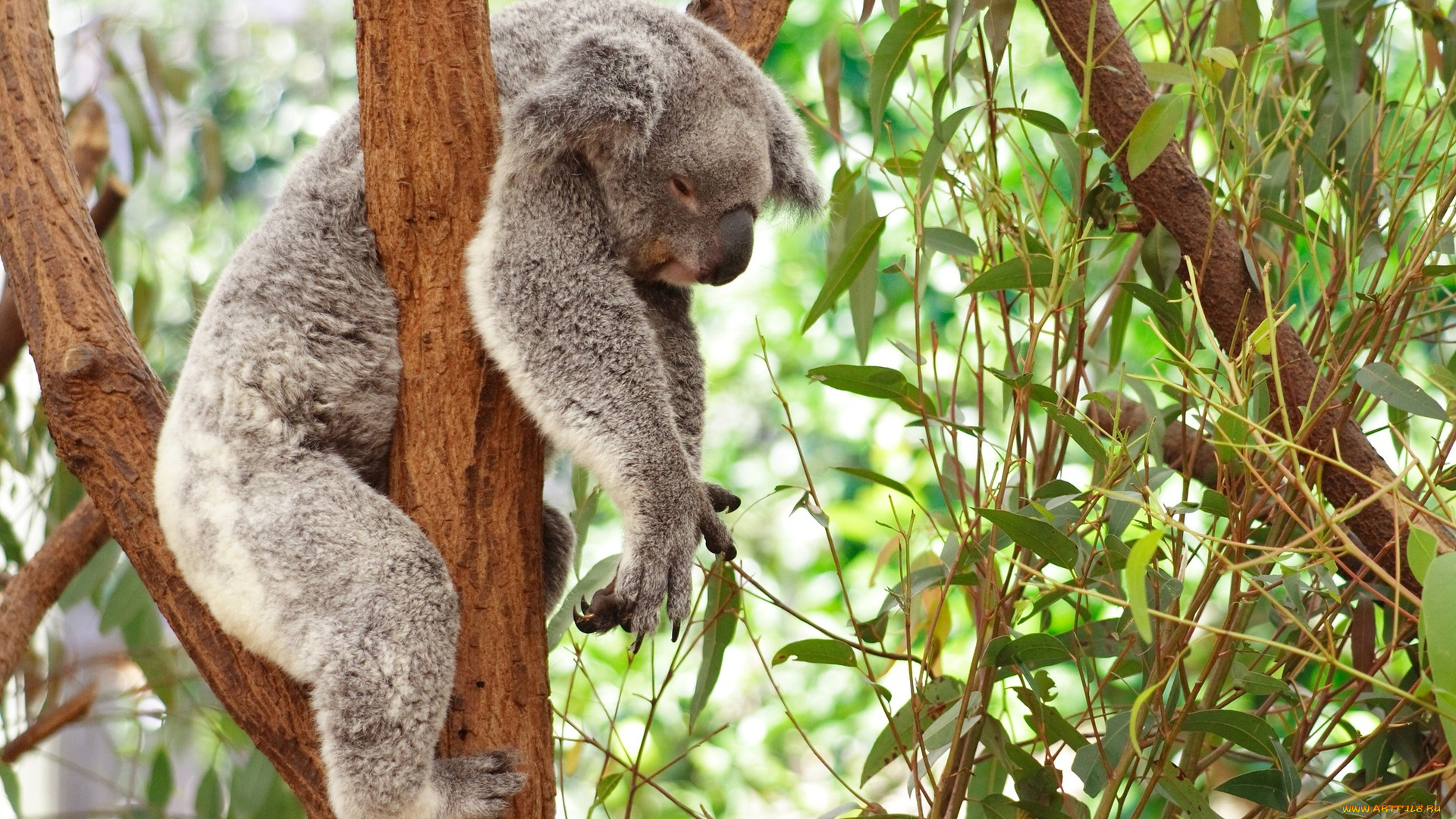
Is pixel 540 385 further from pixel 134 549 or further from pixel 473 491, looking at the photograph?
pixel 134 549

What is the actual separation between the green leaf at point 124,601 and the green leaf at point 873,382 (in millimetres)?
1887

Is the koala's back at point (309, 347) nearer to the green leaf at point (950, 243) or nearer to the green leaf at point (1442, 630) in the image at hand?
the green leaf at point (950, 243)

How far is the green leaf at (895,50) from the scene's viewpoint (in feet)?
5.65

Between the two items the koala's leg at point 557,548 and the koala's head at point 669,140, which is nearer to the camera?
the koala's head at point 669,140

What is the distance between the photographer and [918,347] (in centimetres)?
157

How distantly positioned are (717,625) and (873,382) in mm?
621

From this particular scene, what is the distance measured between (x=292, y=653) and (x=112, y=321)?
701mm

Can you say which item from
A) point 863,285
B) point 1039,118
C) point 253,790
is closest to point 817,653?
point 863,285

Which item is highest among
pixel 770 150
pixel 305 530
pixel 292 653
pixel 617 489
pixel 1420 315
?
pixel 770 150

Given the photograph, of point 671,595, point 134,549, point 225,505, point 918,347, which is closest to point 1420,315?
point 918,347

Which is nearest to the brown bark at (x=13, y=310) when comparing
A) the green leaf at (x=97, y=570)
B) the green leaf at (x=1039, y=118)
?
the green leaf at (x=97, y=570)

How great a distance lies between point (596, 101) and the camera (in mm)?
1778

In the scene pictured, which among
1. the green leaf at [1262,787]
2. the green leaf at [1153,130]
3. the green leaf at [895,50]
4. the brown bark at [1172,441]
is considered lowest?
the green leaf at [1262,787]

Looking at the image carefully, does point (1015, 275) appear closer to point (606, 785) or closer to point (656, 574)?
point (656, 574)
